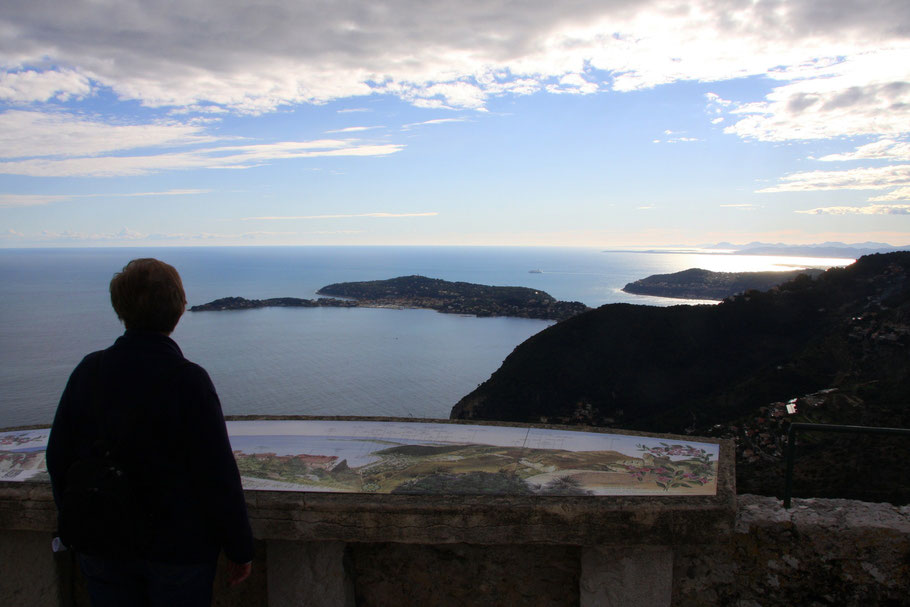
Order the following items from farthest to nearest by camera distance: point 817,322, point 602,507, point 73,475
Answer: point 817,322 < point 602,507 < point 73,475

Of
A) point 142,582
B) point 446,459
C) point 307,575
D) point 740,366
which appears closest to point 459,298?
point 740,366

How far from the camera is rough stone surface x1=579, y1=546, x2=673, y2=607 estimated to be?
2.16m

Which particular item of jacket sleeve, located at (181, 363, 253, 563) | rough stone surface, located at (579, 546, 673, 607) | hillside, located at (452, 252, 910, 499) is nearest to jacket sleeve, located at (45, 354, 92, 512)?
jacket sleeve, located at (181, 363, 253, 563)

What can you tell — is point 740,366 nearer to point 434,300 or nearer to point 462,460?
point 462,460

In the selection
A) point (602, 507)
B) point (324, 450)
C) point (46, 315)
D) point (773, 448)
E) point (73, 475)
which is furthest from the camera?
point (46, 315)

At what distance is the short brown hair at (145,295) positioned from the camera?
63.7 inches

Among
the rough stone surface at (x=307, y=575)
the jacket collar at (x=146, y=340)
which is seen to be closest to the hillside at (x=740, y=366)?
the rough stone surface at (x=307, y=575)

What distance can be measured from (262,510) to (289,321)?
7081cm

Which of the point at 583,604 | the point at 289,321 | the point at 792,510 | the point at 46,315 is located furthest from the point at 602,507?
the point at 46,315

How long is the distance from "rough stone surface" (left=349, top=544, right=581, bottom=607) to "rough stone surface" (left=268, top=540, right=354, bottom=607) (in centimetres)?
10

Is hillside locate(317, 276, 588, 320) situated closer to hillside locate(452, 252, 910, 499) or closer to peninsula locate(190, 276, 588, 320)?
peninsula locate(190, 276, 588, 320)

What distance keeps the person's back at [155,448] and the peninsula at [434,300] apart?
66.7 metres

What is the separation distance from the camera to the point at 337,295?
9800 cm

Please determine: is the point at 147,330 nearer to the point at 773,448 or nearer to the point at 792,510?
the point at 792,510
